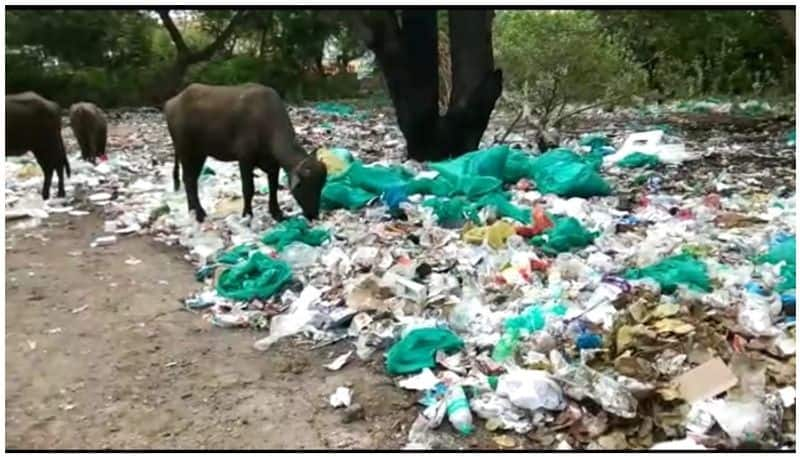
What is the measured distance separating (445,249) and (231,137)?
1.80 metres

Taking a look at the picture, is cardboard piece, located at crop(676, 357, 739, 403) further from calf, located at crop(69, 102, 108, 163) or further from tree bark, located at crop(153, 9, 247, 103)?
calf, located at crop(69, 102, 108, 163)

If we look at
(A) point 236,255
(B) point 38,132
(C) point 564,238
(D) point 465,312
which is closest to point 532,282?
(D) point 465,312

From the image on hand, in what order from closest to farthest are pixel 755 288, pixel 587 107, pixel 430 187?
pixel 755 288, pixel 430 187, pixel 587 107

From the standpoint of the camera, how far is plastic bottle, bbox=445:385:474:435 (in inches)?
101

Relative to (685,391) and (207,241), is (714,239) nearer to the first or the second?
(685,391)

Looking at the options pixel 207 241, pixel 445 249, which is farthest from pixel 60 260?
pixel 445 249

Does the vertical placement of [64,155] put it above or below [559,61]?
below

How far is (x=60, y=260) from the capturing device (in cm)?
458

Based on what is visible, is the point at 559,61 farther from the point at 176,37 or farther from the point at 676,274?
the point at 676,274

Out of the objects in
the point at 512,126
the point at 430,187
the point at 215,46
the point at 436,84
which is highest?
the point at 215,46

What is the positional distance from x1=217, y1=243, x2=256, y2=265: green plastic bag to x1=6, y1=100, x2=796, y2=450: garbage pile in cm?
1

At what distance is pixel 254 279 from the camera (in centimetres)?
390

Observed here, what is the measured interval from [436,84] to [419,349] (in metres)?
4.82

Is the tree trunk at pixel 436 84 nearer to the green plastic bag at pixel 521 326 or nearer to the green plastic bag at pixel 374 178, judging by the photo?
the green plastic bag at pixel 374 178
